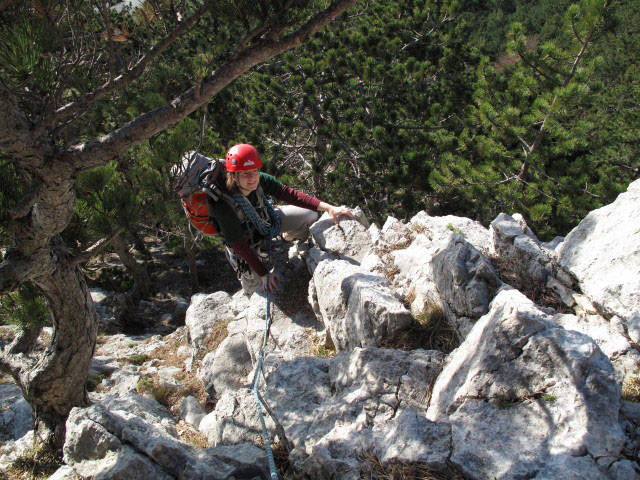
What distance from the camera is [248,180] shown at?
4.72 meters

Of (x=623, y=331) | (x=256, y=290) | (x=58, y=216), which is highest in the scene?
(x=58, y=216)

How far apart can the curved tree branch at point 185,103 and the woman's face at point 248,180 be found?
1.29 m

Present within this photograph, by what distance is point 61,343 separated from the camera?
4699 millimetres

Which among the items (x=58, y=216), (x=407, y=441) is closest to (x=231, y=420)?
(x=407, y=441)

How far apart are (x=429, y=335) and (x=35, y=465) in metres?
4.45

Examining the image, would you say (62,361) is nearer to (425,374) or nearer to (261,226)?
(261,226)

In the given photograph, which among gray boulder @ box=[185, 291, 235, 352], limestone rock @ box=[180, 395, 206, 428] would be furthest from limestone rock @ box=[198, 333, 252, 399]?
gray boulder @ box=[185, 291, 235, 352]

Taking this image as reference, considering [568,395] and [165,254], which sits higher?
[165,254]

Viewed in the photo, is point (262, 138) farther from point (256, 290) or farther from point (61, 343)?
point (61, 343)

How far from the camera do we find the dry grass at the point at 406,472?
2.66m

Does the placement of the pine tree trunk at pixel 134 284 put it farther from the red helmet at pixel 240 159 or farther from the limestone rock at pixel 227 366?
the red helmet at pixel 240 159

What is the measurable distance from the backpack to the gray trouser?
3.64 ft

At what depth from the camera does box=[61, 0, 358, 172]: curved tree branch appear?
10.6ft

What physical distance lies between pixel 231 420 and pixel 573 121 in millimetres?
8520
